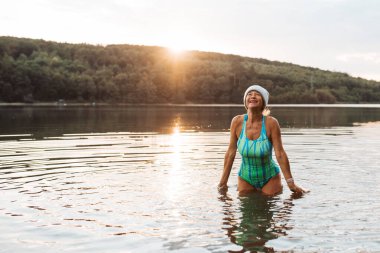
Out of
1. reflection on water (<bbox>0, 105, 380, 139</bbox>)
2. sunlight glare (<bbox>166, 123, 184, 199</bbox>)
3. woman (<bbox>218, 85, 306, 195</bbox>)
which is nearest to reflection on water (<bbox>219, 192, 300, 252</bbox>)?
woman (<bbox>218, 85, 306, 195</bbox>)

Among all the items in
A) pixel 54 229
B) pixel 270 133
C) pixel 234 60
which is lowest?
pixel 54 229

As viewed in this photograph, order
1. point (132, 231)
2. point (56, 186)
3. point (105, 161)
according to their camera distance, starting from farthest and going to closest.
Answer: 1. point (105, 161)
2. point (56, 186)
3. point (132, 231)

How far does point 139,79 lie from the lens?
161250mm

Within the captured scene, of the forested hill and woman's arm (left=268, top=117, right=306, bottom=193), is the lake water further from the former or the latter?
the forested hill

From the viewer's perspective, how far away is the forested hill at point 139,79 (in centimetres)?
13800

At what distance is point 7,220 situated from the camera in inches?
307

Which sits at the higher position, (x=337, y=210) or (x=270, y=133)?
(x=270, y=133)

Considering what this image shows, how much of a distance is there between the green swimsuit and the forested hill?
4905 inches

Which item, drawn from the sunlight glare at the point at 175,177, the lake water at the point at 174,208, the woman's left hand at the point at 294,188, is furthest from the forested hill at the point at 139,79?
the woman's left hand at the point at 294,188

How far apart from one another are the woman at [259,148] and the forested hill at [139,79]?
125 m

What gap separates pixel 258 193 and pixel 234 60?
192 metres

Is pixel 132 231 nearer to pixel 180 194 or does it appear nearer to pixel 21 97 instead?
pixel 180 194

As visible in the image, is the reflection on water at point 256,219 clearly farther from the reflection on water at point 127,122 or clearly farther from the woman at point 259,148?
the reflection on water at point 127,122

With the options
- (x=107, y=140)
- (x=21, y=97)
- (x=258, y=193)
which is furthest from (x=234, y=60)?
(x=258, y=193)
